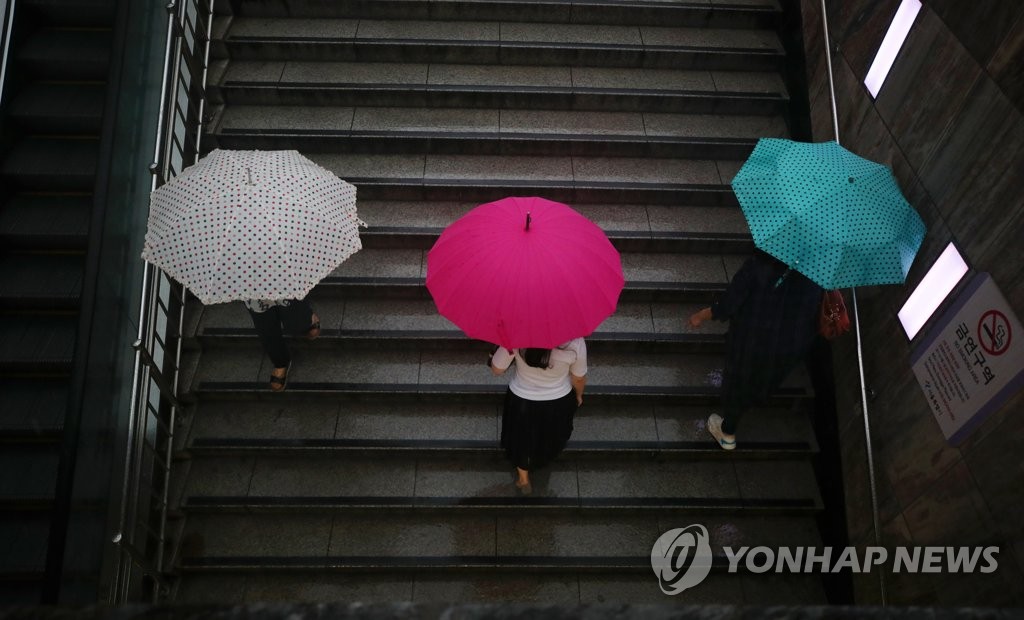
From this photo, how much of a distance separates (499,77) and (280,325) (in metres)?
3.33

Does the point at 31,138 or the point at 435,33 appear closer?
the point at 31,138

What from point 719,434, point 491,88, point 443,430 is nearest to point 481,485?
point 443,430

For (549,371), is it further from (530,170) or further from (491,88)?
(491,88)

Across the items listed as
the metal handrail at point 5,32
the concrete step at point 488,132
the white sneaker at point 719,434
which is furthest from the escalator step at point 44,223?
the white sneaker at point 719,434

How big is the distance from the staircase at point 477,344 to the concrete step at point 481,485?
0.02 meters

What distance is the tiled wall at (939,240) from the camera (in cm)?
343

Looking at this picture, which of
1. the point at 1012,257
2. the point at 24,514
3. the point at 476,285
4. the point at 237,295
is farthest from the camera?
the point at 24,514

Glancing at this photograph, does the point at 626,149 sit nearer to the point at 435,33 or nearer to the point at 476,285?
the point at 435,33

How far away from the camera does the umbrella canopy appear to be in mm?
3896

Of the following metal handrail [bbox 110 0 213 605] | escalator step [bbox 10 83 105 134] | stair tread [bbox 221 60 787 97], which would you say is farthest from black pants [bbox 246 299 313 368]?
stair tread [bbox 221 60 787 97]

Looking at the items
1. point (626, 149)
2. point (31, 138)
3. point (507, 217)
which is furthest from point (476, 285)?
point (31, 138)

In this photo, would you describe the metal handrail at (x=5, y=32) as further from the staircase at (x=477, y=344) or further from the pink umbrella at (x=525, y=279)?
the pink umbrella at (x=525, y=279)

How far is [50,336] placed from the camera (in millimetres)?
5098

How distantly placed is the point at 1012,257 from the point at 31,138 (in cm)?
726
